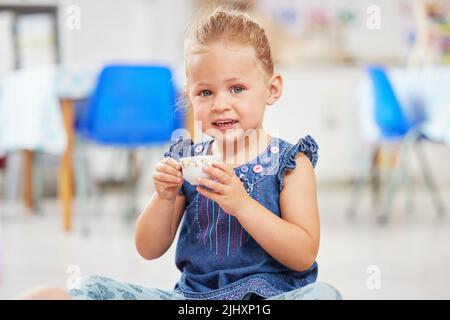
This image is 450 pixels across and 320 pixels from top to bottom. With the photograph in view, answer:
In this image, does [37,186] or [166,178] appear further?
[37,186]

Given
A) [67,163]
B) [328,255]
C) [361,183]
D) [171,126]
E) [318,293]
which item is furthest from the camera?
[361,183]

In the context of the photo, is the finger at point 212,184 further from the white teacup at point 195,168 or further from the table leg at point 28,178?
the table leg at point 28,178

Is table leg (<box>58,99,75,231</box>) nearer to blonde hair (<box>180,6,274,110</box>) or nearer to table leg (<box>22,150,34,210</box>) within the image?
table leg (<box>22,150,34,210</box>)

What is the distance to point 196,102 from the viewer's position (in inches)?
33.7

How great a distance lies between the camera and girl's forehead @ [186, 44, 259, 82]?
85cm

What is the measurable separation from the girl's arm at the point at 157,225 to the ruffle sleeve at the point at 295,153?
0.13 metres

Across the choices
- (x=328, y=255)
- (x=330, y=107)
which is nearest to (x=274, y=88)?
(x=328, y=255)

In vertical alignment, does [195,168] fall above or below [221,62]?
below

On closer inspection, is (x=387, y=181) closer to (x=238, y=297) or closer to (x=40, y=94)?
(x=40, y=94)

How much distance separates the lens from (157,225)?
891 millimetres

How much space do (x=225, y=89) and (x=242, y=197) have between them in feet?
0.43

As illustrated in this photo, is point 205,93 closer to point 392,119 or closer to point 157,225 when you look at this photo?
point 157,225

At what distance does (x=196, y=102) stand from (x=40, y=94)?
1.99 m
